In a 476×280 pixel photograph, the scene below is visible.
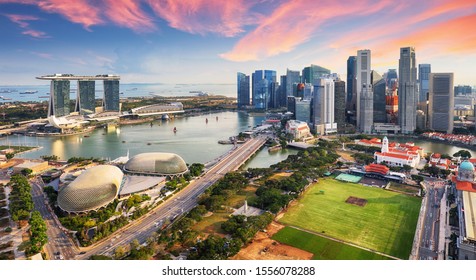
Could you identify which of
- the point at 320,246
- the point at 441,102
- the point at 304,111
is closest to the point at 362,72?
the point at 304,111

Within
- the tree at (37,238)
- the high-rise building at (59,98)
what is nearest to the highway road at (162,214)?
the tree at (37,238)

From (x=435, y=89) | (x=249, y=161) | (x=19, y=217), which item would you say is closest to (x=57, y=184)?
(x=19, y=217)

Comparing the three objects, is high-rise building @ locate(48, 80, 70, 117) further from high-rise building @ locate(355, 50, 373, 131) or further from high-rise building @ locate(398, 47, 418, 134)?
high-rise building @ locate(398, 47, 418, 134)

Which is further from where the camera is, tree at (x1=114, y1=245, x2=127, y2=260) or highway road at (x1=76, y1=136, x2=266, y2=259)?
highway road at (x1=76, y1=136, x2=266, y2=259)

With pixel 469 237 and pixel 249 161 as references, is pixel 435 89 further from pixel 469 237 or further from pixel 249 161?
pixel 469 237

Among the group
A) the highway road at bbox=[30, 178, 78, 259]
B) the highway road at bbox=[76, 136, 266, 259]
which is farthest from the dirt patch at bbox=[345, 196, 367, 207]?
the highway road at bbox=[30, 178, 78, 259]
